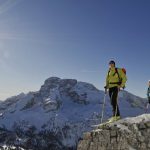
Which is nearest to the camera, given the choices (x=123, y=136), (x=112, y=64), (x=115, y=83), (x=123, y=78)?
(x=123, y=136)

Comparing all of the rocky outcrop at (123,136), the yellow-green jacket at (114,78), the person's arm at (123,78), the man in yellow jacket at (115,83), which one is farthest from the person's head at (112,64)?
the rocky outcrop at (123,136)

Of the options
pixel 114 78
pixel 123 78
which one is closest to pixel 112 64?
pixel 114 78

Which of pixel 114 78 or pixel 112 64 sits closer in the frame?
pixel 112 64

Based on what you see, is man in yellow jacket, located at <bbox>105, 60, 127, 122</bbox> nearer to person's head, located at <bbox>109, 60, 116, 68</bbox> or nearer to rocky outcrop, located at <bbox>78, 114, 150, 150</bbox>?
person's head, located at <bbox>109, 60, 116, 68</bbox>

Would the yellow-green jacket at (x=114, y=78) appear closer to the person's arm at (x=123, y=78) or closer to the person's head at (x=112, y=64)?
the person's arm at (x=123, y=78)

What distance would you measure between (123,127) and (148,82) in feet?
30.8

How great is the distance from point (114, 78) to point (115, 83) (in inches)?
13.0

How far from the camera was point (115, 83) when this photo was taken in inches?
872

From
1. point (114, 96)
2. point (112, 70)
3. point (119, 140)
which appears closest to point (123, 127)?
point (119, 140)

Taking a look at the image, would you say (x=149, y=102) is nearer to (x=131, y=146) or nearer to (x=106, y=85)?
(x=106, y=85)

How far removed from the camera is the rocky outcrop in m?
19.4

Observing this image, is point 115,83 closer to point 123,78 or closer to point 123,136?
point 123,78

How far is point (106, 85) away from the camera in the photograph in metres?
22.7

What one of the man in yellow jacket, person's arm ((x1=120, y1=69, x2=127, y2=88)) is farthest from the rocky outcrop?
person's arm ((x1=120, y1=69, x2=127, y2=88))
